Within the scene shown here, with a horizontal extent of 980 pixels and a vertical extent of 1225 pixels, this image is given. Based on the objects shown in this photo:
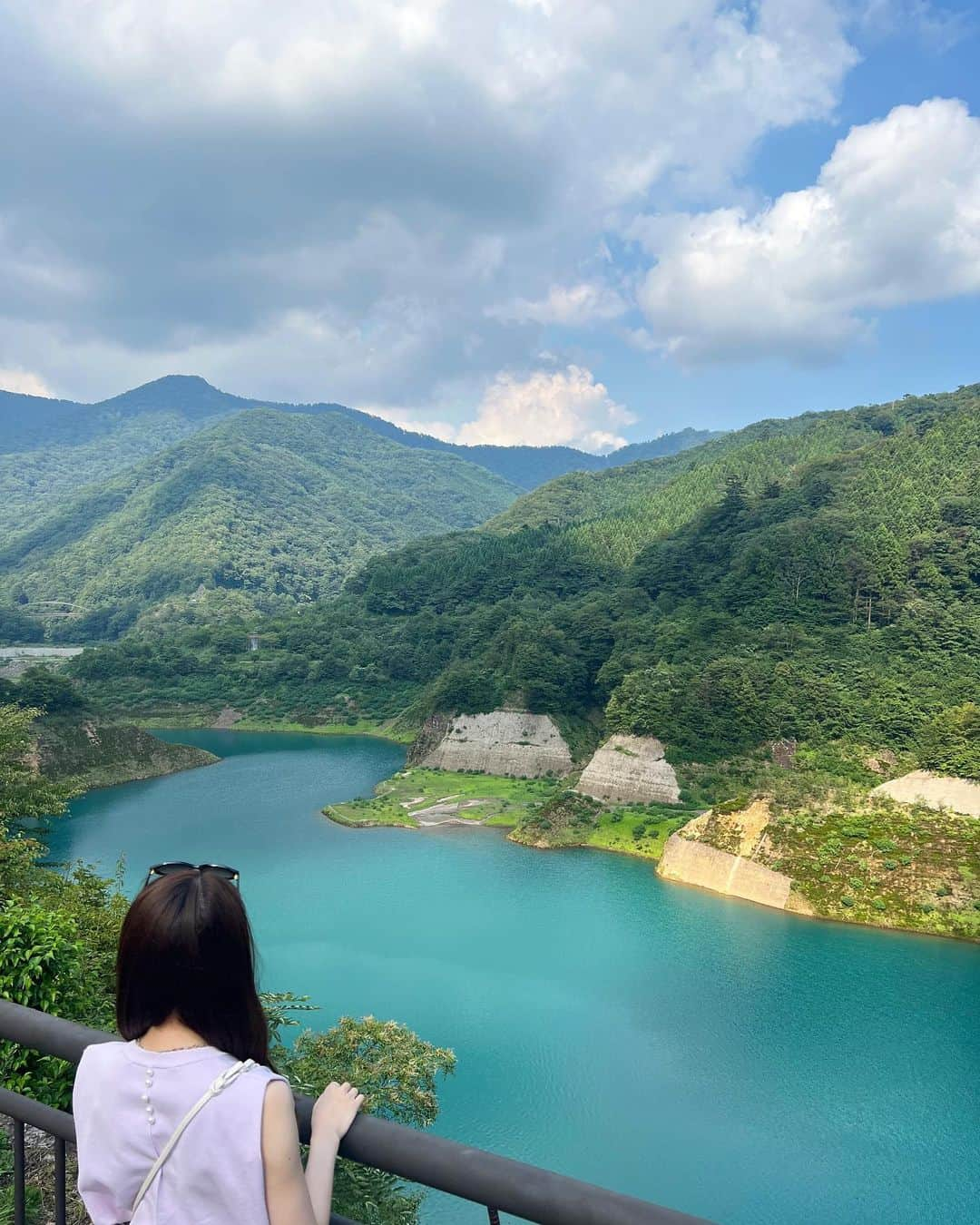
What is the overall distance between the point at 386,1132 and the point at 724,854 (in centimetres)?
3293

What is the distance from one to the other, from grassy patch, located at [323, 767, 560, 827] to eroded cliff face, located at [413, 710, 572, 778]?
0.74 meters

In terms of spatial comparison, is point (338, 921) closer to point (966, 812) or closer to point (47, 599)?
point (966, 812)

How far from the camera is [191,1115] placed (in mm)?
2006

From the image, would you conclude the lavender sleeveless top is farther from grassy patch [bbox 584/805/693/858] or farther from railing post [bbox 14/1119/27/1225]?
grassy patch [bbox 584/805/693/858]

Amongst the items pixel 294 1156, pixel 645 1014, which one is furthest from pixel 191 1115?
pixel 645 1014

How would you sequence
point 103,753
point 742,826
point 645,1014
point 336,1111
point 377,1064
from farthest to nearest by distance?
point 103,753, point 742,826, point 645,1014, point 377,1064, point 336,1111

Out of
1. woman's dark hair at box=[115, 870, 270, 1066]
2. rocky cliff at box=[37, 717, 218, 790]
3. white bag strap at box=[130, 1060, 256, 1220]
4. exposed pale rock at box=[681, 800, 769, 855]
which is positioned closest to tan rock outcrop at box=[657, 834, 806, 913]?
exposed pale rock at box=[681, 800, 769, 855]

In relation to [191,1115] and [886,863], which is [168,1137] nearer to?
[191,1115]

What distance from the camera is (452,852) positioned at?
3741 cm

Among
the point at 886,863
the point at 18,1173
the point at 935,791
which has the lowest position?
the point at 886,863

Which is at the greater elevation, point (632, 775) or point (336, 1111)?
point (336, 1111)

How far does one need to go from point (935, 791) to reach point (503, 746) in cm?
2358

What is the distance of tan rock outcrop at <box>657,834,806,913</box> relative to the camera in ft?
101

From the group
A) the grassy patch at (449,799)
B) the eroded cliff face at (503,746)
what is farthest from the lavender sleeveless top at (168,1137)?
the eroded cliff face at (503,746)
